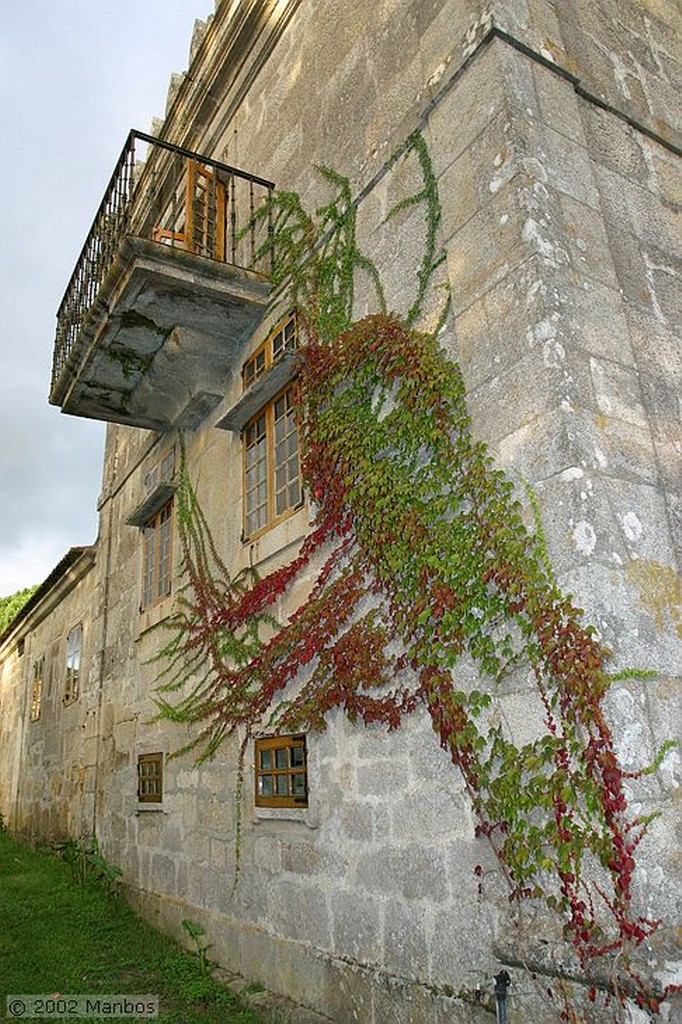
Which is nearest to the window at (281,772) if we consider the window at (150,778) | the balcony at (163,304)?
the window at (150,778)

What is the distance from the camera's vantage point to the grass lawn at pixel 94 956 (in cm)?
496

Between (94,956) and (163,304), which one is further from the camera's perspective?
(163,304)

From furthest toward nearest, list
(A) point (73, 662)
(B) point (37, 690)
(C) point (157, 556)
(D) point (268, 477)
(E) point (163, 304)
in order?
(B) point (37, 690) < (A) point (73, 662) < (C) point (157, 556) < (E) point (163, 304) < (D) point (268, 477)

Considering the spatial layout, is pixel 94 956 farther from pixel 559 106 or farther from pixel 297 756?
pixel 559 106

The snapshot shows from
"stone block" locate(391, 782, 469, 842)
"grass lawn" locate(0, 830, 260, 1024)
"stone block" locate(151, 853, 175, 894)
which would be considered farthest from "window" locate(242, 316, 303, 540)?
"grass lawn" locate(0, 830, 260, 1024)

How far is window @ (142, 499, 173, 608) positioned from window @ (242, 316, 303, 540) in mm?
1933

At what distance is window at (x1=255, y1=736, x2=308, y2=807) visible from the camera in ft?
16.1

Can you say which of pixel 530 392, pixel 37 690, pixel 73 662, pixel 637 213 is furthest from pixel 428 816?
pixel 37 690

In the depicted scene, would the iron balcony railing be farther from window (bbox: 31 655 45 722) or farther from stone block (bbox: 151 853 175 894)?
window (bbox: 31 655 45 722)

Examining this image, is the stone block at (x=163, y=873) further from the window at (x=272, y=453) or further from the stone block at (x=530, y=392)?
the stone block at (x=530, y=392)

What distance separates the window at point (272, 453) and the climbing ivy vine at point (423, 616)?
0.35 metres

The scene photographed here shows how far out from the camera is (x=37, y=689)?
1398 centimetres

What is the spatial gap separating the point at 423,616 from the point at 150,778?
474 cm

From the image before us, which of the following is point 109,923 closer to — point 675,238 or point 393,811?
point 393,811
